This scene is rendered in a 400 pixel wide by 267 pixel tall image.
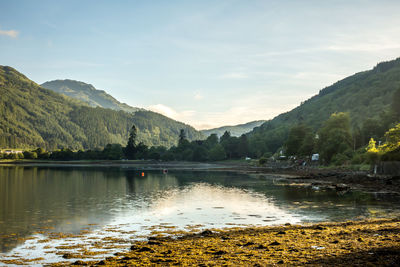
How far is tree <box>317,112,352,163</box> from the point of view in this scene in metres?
121

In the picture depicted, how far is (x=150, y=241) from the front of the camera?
22.6m

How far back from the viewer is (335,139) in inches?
4793

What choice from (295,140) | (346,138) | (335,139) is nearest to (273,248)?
(335,139)

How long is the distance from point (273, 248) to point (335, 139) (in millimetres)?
112334

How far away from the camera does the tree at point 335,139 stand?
398ft

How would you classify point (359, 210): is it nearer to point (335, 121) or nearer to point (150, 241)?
point (150, 241)

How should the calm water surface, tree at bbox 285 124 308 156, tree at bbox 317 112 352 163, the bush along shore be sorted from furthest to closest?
tree at bbox 285 124 308 156, tree at bbox 317 112 352 163, the calm water surface, the bush along shore

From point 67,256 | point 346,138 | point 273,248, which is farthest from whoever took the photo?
point 346,138

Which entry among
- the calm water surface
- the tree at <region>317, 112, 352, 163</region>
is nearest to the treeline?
the tree at <region>317, 112, 352, 163</region>

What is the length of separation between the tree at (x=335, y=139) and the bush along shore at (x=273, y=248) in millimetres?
103119

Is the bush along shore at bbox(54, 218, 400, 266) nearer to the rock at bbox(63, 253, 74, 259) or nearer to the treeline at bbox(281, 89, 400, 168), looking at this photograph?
the rock at bbox(63, 253, 74, 259)

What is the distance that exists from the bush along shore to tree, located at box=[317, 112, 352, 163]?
103119 mm

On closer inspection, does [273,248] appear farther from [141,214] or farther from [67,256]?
[141,214]

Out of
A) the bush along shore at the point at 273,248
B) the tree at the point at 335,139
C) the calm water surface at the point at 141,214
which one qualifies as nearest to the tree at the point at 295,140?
the tree at the point at 335,139
